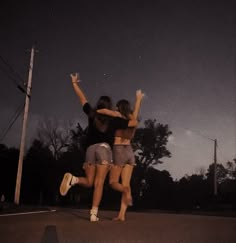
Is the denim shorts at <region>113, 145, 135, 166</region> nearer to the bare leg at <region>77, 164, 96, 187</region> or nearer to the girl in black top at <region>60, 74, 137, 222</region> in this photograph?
the girl in black top at <region>60, 74, 137, 222</region>

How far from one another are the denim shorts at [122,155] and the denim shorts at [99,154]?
9.1 inches

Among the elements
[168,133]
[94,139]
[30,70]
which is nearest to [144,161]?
[168,133]

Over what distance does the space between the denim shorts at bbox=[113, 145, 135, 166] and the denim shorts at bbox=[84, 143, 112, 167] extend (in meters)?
0.23

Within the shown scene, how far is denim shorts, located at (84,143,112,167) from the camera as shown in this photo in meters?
5.34

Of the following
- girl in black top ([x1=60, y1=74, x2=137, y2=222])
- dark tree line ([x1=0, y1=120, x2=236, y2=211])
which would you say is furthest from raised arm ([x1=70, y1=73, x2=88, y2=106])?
dark tree line ([x1=0, y1=120, x2=236, y2=211])

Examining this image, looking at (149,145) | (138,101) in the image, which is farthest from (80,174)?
(138,101)

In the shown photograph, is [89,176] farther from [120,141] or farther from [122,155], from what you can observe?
[120,141]

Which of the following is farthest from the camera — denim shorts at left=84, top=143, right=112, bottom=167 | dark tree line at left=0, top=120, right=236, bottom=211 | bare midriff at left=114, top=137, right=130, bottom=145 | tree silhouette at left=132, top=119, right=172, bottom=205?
tree silhouette at left=132, top=119, right=172, bottom=205

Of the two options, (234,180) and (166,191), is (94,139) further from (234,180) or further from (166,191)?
(234,180)

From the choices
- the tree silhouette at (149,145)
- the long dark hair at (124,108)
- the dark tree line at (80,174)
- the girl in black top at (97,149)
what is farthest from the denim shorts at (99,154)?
the tree silhouette at (149,145)

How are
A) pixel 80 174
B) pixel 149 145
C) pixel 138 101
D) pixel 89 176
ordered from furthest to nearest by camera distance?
pixel 149 145 < pixel 80 174 < pixel 138 101 < pixel 89 176

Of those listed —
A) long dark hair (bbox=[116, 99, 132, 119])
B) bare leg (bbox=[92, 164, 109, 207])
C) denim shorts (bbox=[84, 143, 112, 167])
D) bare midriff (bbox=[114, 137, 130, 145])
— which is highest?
long dark hair (bbox=[116, 99, 132, 119])

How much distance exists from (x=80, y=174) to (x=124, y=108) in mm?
30237

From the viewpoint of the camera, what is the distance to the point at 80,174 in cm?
3528
